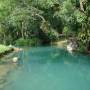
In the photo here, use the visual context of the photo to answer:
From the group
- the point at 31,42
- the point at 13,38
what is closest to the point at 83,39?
the point at 31,42

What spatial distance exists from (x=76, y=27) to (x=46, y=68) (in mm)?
8947

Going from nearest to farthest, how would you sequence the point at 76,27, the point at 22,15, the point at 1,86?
the point at 1,86, the point at 76,27, the point at 22,15

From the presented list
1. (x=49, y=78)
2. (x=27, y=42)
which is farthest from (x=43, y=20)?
(x=49, y=78)

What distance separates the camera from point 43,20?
3078 centimetres

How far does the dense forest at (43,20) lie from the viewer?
23094mm

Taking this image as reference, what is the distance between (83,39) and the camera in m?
24.2

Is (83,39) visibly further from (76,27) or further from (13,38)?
(13,38)

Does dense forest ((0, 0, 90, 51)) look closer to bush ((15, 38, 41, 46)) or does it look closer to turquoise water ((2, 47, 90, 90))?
bush ((15, 38, 41, 46))

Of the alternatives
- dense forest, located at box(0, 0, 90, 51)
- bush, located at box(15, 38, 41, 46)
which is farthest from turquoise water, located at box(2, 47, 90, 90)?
bush, located at box(15, 38, 41, 46)

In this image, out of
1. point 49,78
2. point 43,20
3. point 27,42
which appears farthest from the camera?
point 27,42

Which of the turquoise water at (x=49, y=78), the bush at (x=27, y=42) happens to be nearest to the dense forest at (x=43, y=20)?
the bush at (x=27, y=42)

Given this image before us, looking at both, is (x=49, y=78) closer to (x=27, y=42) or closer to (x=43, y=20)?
(x=43, y=20)

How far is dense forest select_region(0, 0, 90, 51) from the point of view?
23094mm

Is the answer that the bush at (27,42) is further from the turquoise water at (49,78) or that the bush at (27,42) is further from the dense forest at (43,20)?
the turquoise water at (49,78)
